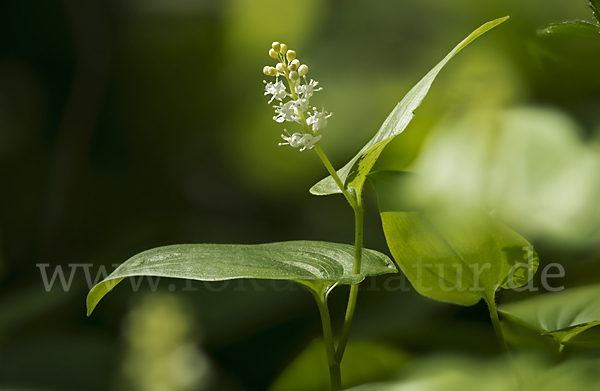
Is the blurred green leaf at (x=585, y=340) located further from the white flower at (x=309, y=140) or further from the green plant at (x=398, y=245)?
the white flower at (x=309, y=140)

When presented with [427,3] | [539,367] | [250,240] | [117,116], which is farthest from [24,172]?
[539,367]

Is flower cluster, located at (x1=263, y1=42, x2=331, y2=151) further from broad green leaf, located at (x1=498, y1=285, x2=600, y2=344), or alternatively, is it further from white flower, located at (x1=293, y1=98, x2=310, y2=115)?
broad green leaf, located at (x1=498, y1=285, x2=600, y2=344)

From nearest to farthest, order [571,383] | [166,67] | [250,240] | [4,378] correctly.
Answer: [571,383]
[4,378]
[250,240]
[166,67]

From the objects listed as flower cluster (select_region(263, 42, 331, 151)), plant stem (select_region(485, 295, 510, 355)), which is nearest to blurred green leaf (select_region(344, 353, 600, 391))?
plant stem (select_region(485, 295, 510, 355))

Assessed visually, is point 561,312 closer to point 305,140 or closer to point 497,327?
point 497,327

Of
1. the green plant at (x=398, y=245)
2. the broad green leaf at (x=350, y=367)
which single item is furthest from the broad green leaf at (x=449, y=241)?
the broad green leaf at (x=350, y=367)

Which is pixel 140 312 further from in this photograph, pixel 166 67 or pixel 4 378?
pixel 166 67
